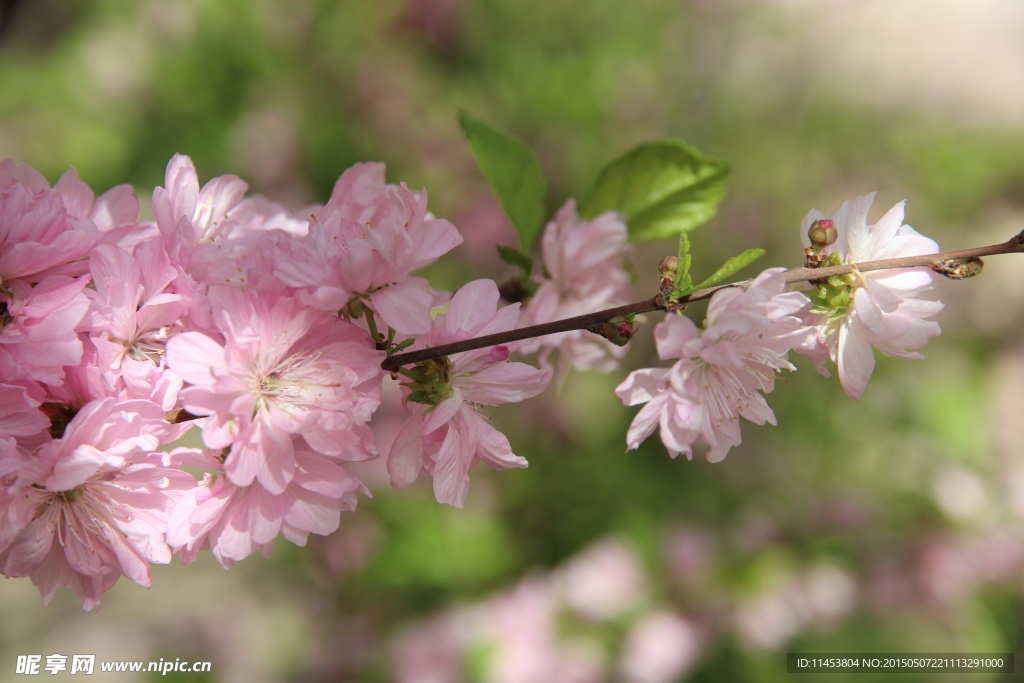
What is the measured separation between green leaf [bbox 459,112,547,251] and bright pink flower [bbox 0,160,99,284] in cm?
47

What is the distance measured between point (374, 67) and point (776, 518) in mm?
2440

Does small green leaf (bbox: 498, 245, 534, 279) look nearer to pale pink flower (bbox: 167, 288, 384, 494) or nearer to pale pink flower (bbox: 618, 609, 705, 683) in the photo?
pale pink flower (bbox: 167, 288, 384, 494)

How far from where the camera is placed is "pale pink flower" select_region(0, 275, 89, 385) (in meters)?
0.54

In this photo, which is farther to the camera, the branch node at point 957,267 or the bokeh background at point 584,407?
the bokeh background at point 584,407

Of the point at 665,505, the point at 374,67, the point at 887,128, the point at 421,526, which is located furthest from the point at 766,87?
the point at 421,526

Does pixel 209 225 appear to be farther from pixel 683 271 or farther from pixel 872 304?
Answer: pixel 872 304

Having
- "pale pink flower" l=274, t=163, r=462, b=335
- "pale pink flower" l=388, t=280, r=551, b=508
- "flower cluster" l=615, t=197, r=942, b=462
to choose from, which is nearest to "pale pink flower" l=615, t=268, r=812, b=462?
"flower cluster" l=615, t=197, r=942, b=462

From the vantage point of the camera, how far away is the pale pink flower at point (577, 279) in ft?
2.67

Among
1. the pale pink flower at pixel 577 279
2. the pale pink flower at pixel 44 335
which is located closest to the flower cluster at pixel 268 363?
the pale pink flower at pixel 44 335

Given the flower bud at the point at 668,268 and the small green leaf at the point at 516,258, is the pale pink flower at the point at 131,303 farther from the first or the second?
the flower bud at the point at 668,268

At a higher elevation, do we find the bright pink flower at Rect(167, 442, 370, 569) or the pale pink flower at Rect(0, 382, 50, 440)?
the pale pink flower at Rect(0, 382, 50, 440)

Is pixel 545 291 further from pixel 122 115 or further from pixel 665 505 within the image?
pixel 122 115

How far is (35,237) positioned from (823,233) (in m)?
0.80

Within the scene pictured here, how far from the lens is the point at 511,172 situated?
85 cm
